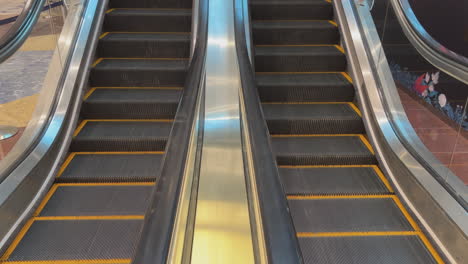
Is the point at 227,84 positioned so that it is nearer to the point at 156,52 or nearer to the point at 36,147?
the point at 156,52

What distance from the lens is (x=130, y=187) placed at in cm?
286

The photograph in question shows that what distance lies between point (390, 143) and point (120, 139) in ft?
7.08

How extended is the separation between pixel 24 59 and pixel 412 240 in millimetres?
3002


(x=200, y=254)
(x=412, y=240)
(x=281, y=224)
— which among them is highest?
(x=281, y=224)

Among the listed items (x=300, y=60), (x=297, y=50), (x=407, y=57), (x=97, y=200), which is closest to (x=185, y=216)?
(x=97, y=200)

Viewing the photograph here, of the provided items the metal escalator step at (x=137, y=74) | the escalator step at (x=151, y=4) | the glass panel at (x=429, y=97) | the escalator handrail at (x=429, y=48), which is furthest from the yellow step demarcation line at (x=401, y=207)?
the escalator step at (x=151, y=4)

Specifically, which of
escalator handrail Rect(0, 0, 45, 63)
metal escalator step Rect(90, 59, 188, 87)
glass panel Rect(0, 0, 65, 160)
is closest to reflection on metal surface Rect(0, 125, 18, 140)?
glass panel Rect(0, 0, 65, 160)

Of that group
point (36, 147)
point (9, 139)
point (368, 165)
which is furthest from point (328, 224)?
point (9, 139)

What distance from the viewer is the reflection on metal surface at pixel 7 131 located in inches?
107

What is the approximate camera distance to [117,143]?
3.22m

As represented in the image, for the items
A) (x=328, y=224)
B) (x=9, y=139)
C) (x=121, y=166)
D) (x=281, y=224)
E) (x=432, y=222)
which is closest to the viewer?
(x=281, y=224)

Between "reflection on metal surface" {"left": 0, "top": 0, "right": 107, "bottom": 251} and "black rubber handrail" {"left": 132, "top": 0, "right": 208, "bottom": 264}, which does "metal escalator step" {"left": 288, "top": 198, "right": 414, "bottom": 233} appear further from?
"reflection on metal surface" {"left": 0, "top": 0, "right": 107, "bottom": 251}

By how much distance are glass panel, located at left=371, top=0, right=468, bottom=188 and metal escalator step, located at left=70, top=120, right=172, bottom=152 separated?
2009 millimetres

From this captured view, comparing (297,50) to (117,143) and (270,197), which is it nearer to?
(117,143)
